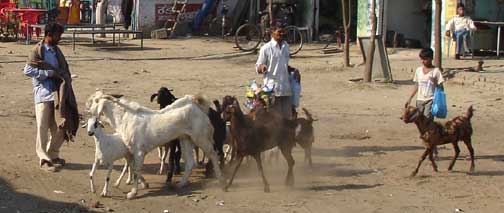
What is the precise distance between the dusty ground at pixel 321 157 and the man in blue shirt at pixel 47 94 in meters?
0.23

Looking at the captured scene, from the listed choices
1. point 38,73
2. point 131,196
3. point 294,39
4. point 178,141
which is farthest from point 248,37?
point 131,196

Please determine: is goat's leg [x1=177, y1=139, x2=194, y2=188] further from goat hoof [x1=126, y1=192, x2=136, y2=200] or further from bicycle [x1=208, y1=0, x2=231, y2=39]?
bicycle [x1=208, y1=0, x2=231, y2=39]

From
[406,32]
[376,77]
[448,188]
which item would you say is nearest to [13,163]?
[448,188]

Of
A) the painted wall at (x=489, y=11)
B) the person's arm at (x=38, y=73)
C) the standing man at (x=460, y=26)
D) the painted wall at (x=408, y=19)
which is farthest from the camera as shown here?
the painted wall at (x=408, y=19)

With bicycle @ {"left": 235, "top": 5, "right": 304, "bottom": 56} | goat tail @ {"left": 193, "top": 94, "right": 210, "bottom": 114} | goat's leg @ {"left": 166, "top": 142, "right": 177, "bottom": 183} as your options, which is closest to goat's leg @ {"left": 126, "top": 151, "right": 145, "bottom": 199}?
goat's leg @ {"left": 166, "top": 142, "right": 177, "bottom": 183}

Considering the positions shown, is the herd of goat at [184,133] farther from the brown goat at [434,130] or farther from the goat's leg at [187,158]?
the brown goat at [434,130]

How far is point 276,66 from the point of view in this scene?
32.8 ft

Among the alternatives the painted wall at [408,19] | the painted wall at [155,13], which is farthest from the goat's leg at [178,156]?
the painted wall at [155,13]

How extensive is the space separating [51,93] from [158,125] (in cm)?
170

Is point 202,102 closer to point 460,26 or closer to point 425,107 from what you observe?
point 425,107

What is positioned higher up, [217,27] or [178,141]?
[217,27]

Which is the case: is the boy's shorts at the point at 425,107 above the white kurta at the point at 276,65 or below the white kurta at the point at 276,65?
below

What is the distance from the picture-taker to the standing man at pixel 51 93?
9.46 meters

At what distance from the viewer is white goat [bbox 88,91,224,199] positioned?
28.3 feet
